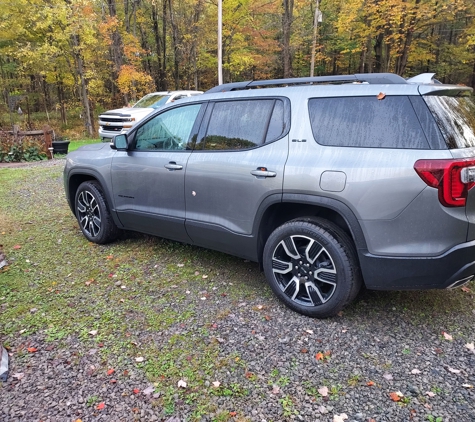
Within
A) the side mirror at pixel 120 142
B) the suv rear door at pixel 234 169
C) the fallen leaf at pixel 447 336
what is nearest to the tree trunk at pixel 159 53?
the side mirror at pixel 120 142

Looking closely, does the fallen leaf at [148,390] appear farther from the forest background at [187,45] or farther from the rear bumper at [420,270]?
the forest background at [187,45]

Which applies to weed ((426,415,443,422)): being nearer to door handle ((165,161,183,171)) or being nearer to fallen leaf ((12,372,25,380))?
fallen leaf ((12,372,25,380))

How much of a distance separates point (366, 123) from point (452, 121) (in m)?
0.55

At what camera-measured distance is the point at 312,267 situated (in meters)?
2.88

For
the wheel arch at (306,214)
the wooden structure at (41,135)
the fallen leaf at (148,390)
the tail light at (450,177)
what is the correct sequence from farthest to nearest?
the wooden structure at (41,135), the wheel arch at (306,214), the tail light at (450,177), the fallen leaf at (148,390)

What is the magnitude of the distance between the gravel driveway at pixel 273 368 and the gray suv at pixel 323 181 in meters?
0.38

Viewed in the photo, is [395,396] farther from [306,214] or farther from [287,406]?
[306,214]

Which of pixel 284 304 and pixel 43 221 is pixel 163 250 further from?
pixel 43 221

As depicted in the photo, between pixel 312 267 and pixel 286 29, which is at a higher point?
pixel 286 29

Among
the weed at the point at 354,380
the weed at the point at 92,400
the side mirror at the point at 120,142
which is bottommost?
the weed at the point at 92,400

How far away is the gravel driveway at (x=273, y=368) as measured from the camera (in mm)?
2074

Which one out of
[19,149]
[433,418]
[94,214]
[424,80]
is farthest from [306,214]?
[19,149]

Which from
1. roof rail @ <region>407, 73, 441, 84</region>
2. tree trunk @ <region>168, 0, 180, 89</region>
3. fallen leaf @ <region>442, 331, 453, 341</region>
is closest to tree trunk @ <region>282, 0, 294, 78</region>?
tree trunk @ <region>168, 0, 180, 89</region>

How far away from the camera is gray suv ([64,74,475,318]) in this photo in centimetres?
240
